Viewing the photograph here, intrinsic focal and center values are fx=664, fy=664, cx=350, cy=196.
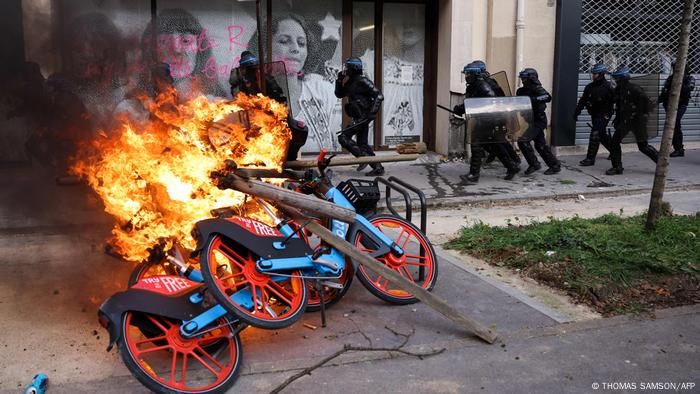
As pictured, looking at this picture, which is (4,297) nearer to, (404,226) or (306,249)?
(306,249)

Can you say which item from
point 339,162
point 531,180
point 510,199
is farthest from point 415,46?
point 339,162

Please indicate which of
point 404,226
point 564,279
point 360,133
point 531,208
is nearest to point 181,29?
point 360,133

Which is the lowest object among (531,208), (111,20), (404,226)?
(531,208)

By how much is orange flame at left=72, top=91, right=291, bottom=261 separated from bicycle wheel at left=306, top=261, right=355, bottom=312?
2.30ft

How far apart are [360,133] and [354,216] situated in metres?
6.25

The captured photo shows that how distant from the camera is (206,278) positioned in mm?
3635

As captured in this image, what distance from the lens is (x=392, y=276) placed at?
14.0 ft

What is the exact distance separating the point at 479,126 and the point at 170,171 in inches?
238

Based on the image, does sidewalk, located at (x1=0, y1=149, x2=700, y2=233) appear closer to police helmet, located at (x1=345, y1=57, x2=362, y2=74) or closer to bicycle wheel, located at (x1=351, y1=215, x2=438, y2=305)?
police helmet, located at (x1=345, y1=57, x2=362, y2=74)

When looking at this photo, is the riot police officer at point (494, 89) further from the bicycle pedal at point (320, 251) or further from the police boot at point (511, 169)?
the bicycle pedal at point (320, 251)

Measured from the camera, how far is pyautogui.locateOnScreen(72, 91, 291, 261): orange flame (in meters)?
4.40

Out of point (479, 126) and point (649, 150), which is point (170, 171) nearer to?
point (479, 126)

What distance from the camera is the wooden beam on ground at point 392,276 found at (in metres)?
4.23

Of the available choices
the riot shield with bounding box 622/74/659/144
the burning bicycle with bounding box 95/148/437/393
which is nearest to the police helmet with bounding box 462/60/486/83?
the riot shield with bounding box 622/74/659/144
